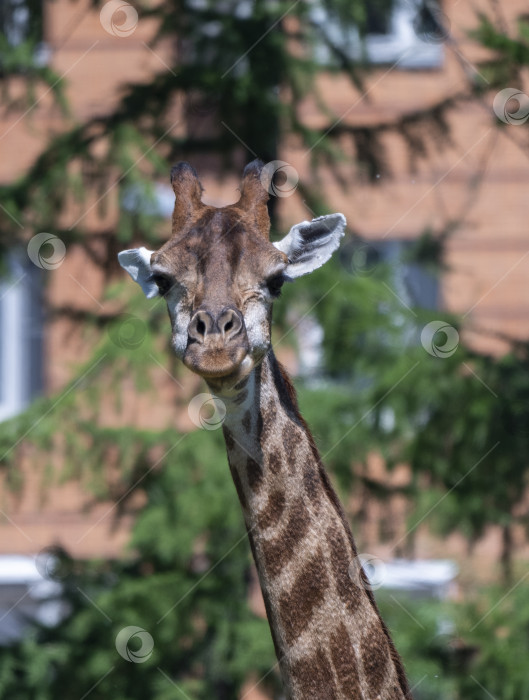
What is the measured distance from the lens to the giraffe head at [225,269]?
2916 mm

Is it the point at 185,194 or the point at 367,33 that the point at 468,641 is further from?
the point at 185,194

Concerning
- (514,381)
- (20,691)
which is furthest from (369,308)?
(20,691)

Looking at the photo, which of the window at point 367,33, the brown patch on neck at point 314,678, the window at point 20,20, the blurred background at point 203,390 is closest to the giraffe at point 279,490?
the brown patch on neck at point 314,678

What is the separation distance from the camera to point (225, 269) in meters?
3.10

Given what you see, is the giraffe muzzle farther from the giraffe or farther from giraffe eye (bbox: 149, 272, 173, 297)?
giraffe eye (bbox: 149, 272, 173, 297)

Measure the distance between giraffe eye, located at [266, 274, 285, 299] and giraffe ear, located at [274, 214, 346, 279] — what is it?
0.49 feet

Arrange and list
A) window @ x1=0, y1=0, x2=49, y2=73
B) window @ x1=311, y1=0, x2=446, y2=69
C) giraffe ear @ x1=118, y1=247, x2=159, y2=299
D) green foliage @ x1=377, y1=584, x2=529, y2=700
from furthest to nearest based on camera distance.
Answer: window @ x1=0, y1=0, x2=49, y2=73 < window @ x1=311, y1=0, x2=446, y2=69 < green foliage @ x1=377, y1=584, x2=529, y2=700 < giraffe ear @ x1=118, y1=247, x2=159, y2=299

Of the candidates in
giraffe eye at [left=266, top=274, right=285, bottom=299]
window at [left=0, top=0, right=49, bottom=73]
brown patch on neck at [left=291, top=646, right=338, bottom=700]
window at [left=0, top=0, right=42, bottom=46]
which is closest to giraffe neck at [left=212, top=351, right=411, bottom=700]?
brown patch on neck at [left=291, top=646, right=338, bottom=700]

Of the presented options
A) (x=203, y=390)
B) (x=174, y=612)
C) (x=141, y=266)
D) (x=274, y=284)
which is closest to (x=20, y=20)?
(x=203, y=390)

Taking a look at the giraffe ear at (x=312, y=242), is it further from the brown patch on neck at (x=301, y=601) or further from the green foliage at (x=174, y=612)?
the green foliage at (x=174, y=612)

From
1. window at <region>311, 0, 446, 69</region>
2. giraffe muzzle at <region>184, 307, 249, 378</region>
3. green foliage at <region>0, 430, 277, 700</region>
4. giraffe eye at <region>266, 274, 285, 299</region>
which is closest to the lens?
giraffe muzzle at <region>184, 307, 249, 378</region>

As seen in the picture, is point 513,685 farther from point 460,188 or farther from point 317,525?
point 460,188

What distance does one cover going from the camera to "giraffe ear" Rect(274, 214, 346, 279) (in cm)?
335

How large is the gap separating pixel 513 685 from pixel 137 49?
6854 millimetres
